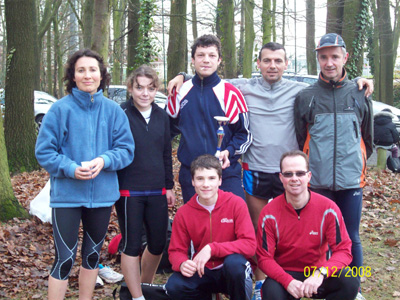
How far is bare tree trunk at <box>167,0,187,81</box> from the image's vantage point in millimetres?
12078

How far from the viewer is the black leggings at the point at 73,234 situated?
3.30 m

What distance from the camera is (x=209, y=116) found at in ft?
12.6

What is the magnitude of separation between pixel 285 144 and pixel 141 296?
1.83 metres

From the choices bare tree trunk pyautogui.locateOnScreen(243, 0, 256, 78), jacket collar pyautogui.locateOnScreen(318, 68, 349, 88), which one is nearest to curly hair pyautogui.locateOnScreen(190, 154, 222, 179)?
jacket collar pyautogui.locateOnScreen(318, 68, 349, 88)

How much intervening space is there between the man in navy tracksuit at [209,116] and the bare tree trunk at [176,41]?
803 cm

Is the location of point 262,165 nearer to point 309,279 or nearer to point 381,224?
point 309,279

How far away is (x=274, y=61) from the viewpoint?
400 centimetres

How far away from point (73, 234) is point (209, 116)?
1.49 meters

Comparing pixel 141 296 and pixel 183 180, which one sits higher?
pixel 183 180

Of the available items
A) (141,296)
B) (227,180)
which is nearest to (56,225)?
(141,296)

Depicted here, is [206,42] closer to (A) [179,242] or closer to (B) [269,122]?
(B) [269,122]

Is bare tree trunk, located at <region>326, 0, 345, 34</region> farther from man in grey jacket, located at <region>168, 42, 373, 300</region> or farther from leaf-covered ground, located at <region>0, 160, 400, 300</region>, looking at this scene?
man in grey jacket, located at <region>168, 42, 373, 300</region>

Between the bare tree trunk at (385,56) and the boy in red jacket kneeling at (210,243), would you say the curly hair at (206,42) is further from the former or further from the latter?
the bare tree trunk at (385,56)

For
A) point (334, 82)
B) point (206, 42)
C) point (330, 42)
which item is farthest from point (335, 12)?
point (206, 42)
